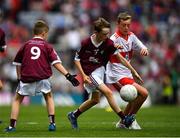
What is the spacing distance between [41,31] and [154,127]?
3.25m

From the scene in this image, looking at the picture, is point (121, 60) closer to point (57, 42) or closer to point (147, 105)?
point (147, 105)

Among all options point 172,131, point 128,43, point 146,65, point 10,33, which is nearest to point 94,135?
point 172,131

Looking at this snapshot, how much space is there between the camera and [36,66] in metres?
14.4

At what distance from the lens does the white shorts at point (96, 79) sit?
1491 cm

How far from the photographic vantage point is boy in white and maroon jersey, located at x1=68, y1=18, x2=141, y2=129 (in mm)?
14875

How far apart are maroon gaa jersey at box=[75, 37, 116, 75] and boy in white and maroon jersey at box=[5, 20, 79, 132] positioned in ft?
2.55

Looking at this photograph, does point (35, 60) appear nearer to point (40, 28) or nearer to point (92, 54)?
point (40, 28)

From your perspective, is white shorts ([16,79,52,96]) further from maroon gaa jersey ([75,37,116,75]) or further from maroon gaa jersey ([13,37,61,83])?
maroon gaa jersey ([75,37,116,75])

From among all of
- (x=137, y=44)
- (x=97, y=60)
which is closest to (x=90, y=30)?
(x=137, y=44)

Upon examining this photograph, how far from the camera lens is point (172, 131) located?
14461 mm

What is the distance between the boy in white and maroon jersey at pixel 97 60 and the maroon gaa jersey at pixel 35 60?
741 millimetres

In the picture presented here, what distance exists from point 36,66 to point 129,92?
1.91m

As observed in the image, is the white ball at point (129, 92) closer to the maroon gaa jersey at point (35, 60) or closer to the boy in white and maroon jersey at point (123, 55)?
the boy in white and maroon jersey at point (123, 55)

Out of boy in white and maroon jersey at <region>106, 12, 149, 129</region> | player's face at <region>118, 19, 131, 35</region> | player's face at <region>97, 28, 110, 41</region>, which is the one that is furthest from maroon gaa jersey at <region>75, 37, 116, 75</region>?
player's face at <region>118, 19, 131, 35</region>
